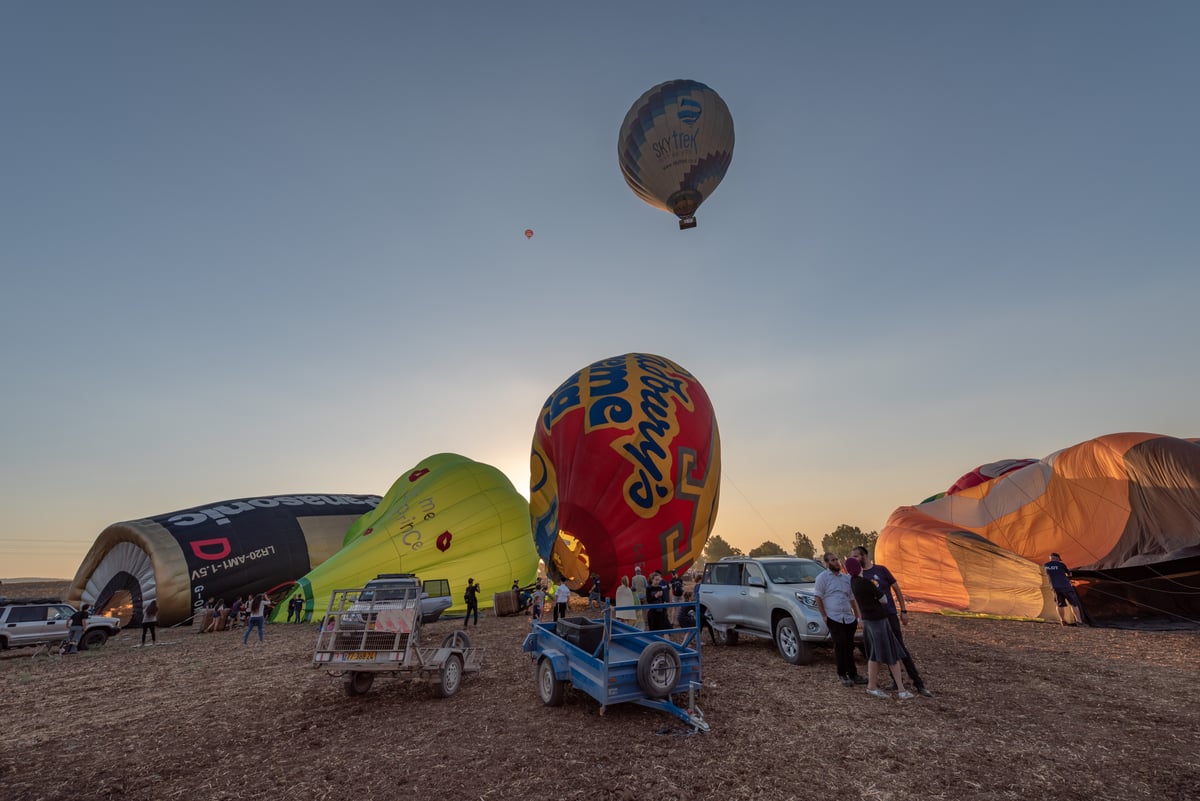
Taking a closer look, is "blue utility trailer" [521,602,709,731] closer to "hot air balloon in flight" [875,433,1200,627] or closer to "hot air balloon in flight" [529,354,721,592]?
"hot air balloon in flight" [529,354,721,592]

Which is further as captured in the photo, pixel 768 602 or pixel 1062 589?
pixel 1062 589

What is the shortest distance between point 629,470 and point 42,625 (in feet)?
59.0

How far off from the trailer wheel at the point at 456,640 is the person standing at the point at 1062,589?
1426cm

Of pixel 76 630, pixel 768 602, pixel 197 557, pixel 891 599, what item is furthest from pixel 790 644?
pixel 197 557

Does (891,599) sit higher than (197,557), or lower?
lower

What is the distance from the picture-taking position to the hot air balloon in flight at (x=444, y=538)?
1875cm

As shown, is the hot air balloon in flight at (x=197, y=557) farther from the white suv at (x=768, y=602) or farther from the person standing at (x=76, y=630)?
the white suv at (x=768, y=602)

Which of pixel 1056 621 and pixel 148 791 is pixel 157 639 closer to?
pixel 148 791

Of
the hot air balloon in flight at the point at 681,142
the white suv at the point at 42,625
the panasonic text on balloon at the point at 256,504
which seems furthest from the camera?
the panasonic text on balloon at the point at 256,504

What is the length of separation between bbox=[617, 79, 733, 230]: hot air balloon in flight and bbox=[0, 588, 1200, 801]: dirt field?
17.6m

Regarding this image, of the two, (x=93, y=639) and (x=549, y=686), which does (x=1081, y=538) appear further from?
(x=93, y=639)

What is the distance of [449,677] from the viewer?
859cm

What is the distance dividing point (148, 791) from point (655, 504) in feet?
37.1

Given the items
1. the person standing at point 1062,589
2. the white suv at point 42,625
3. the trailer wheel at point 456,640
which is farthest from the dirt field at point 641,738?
the white suv at point 42,625
